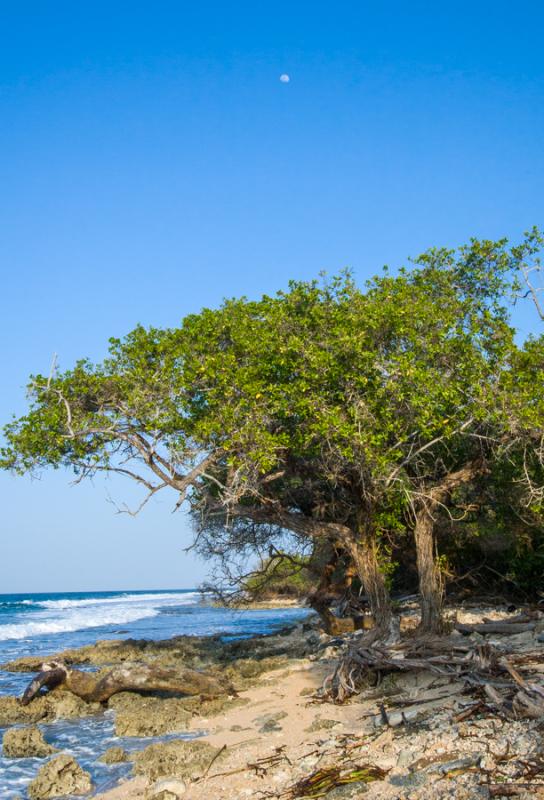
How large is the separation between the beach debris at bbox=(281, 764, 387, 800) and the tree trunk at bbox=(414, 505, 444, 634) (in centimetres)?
736

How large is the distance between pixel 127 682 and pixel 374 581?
4938 mm

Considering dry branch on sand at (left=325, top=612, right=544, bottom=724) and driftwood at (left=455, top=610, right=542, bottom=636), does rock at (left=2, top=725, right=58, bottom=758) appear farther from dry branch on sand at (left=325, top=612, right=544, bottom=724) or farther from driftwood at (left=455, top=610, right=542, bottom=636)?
driftwood at (left=455, top=610, right=542, bottom=636)

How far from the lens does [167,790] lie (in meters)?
6.45

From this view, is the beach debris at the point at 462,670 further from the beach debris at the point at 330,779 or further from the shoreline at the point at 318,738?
the beach debris at the point at 330,779

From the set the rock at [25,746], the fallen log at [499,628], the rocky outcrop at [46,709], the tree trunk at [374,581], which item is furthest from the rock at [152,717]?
the fallen log at [499,628]

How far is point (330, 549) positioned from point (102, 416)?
288 inches

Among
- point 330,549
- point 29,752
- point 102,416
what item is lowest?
point 29,752

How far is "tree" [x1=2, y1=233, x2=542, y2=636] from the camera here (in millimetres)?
11445

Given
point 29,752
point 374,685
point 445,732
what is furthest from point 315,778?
point 29,752

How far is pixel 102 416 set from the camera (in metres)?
11.8

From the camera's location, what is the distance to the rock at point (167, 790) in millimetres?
6289

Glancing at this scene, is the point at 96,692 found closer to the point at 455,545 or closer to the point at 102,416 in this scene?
the point at 102,416

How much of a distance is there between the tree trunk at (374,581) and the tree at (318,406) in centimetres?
3

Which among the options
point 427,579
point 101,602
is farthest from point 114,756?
point 101,602
